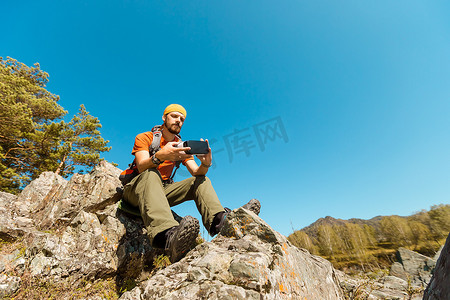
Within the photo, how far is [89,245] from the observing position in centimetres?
429

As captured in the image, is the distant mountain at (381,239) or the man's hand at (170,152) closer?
the man's hand at (170,152)

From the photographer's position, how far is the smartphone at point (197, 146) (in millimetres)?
3462

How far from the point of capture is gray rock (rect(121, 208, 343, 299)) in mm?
2057

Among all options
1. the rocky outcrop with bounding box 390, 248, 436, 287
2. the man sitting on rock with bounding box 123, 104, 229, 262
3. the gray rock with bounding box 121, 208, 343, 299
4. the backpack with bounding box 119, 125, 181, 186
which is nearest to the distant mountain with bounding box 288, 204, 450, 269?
the rocky outcrop with bounding box 390, 248, 436, 287

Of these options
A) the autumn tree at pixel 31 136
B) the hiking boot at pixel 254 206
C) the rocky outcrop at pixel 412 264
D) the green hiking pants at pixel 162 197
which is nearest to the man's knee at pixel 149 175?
the green hiking pants at pixel 162 197

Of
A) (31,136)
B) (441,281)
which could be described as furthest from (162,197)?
(31,136)

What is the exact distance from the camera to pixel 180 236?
263 centimetres

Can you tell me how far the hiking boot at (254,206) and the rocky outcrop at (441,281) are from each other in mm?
3114

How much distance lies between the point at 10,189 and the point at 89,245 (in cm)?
1633

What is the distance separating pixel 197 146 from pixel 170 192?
1.17 meters

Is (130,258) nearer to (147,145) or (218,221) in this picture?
(218,221)

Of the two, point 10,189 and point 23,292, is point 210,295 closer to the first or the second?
point 23,292

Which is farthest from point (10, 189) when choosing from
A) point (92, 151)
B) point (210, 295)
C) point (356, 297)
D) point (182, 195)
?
point (356, 297)

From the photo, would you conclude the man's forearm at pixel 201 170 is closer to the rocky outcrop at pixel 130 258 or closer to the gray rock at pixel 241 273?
the rocky outcrop at pixel 130 258
